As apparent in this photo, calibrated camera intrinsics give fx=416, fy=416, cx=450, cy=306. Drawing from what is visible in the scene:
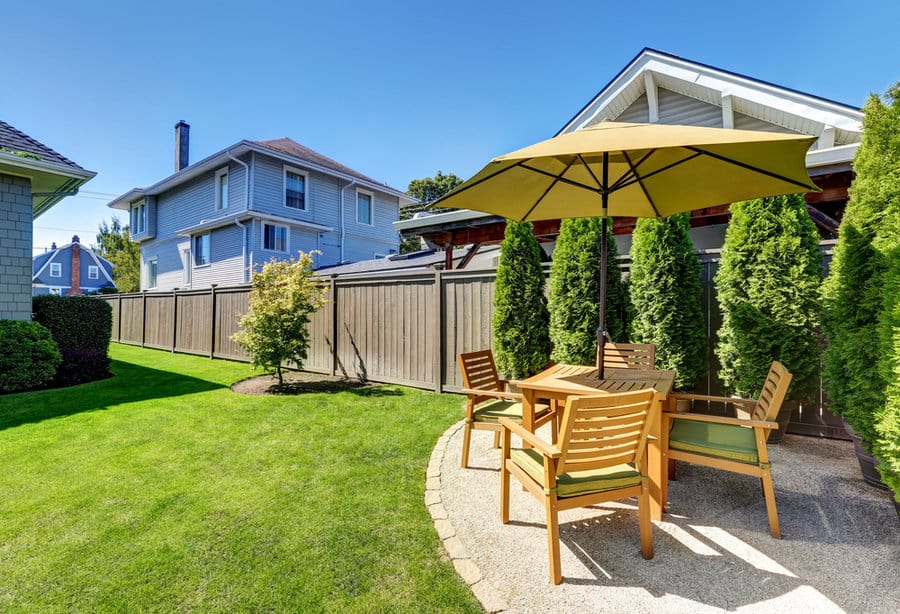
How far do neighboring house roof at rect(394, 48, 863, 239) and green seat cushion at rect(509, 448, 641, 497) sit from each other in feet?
17.9

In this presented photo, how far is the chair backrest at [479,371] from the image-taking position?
394cm

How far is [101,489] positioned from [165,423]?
1.74 m

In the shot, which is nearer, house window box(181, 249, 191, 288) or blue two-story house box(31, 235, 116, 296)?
house window box(181, 249, 191, 288)

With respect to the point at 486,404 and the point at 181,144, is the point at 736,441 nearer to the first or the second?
the point at 486,404

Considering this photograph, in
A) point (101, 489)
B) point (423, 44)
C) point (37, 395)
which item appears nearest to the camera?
point (101, 489)

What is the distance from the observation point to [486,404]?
3932mm

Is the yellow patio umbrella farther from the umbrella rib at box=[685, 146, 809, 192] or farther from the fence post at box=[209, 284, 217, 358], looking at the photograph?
the fence post at box=[209, 284, 217, 358]

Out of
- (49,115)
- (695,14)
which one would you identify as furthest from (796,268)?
(49,115)

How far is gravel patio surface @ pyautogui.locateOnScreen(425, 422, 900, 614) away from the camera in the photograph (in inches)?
78.5

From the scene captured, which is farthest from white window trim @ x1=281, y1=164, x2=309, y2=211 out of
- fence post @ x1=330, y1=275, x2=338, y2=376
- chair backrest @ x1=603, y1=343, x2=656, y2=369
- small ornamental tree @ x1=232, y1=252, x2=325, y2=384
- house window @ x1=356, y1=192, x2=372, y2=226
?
chair backrest @ x1=603, y1=343, x2=656, y2=369

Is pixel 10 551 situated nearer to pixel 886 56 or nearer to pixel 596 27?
pixel 596 27

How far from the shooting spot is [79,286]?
37.8m

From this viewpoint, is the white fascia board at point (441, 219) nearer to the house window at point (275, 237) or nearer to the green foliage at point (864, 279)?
the green foliage at point (864, 279)

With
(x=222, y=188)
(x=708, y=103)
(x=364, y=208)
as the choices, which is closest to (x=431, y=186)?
(x=364, y=208)
